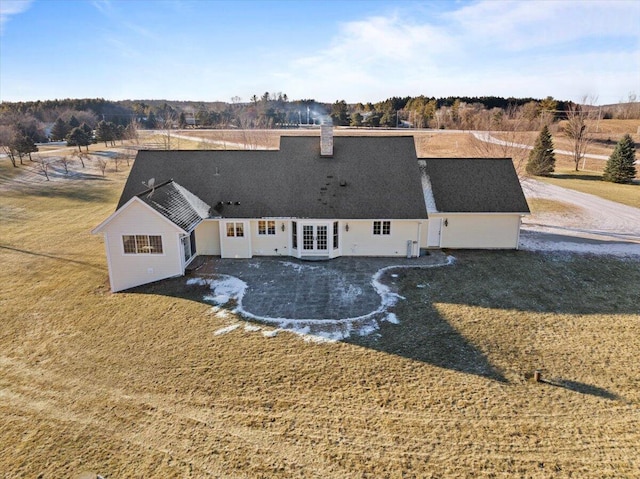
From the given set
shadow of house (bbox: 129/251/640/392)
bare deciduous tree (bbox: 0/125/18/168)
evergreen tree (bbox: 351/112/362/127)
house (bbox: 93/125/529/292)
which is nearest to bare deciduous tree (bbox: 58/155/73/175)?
bare deciduous tree (bbox: 0/125/18/168)

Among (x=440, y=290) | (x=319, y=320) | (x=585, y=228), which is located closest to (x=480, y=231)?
(x=440, y=290)

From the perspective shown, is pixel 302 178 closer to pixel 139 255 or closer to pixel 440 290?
pixel 139 255

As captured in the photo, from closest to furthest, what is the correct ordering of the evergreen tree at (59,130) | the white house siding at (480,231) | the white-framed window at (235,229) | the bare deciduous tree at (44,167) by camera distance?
the white-framed window at (235,229)
the white house siding at (480,231)
the bare deciduous tree at (44,167)
the evergreen tree at (59,130)

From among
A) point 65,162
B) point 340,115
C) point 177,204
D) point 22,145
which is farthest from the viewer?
point 340,115

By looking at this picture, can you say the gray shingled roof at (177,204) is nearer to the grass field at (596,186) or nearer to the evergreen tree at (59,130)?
the grass field at (596,186)

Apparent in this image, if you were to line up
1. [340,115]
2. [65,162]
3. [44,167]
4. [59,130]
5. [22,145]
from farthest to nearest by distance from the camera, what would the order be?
1. [340,115]
2. [59,130]
3. [65,162]
4. [22,145]
5. [44,167]

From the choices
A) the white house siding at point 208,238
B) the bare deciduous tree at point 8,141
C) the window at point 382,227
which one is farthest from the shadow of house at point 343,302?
the bare deciduous tree at point 8,141

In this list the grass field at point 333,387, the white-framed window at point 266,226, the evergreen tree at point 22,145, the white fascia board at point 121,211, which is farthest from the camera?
the evergreen tree at point 22,145
